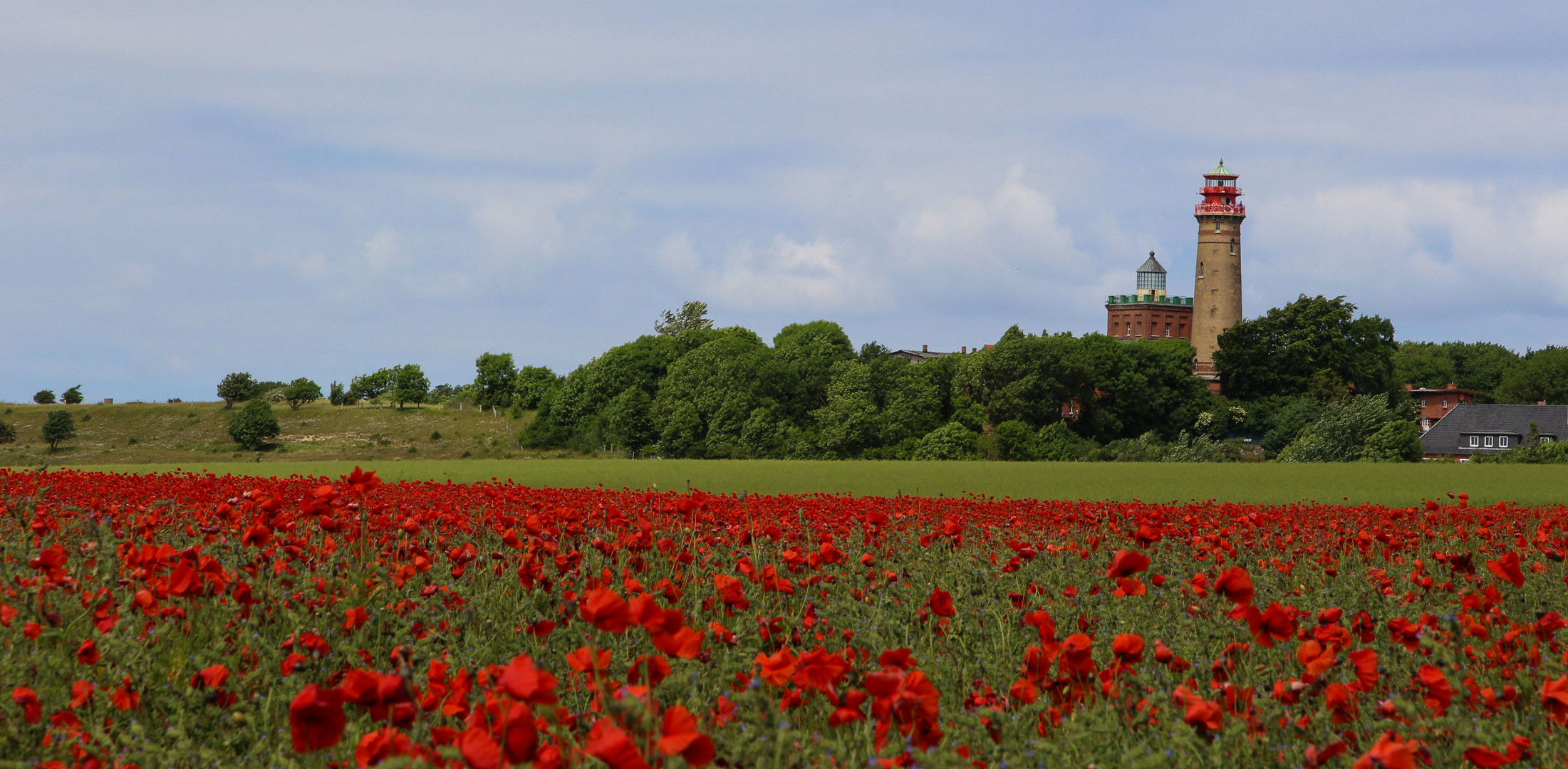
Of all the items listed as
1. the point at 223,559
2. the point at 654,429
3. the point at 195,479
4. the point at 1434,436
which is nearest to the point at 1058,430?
the point at 654,429

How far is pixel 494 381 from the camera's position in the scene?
114 meters

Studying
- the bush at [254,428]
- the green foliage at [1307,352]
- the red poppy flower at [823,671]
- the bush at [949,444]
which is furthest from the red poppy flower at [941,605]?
the bush at [254,428]

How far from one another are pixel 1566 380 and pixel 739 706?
117 metres

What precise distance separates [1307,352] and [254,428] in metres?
72.1

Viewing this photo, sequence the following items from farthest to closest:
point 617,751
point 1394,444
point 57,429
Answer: point 57,429 → point 1394,444 → point 617,751

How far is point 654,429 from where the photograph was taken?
6988 cm

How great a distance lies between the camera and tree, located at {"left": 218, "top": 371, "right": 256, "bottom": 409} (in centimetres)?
10131

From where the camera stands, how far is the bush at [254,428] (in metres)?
79.2

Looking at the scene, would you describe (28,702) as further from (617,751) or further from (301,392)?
(301,392)

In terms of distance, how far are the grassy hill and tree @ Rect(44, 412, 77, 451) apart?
692 mm

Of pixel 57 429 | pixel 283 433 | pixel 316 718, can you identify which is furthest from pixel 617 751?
pixel 283 433

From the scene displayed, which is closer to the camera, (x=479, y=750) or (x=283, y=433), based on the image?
(x=479, y=750)

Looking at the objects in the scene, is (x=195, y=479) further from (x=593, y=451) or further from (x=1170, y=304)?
(x=1170, y=304)

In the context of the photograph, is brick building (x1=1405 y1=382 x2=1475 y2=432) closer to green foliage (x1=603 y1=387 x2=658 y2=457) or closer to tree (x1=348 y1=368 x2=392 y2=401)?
green foliage (x1=603 y1=387 x2=658 y2=457)
